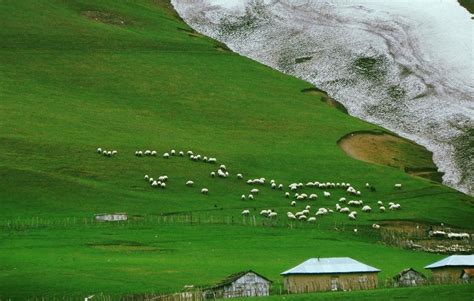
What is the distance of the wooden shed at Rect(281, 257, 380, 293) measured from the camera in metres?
64.4

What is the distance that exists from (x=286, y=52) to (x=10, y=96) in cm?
4993

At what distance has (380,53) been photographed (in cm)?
14850

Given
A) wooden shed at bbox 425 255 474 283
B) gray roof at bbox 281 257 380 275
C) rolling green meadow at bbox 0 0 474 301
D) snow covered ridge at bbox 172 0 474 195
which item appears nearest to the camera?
gray roof at bbox 281 257 380 275

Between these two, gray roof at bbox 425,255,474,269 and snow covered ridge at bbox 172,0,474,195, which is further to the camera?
snow covered ridge at bbox 172,0,474,195

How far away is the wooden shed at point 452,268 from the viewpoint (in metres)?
66.2

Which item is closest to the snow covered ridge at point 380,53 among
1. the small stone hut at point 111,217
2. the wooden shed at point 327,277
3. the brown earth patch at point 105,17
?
the brown earth patch at point 105,17

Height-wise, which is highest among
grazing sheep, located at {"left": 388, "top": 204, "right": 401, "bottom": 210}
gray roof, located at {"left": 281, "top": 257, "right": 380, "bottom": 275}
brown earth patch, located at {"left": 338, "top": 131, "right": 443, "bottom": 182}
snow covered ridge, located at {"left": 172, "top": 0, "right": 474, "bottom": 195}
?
snow covered ridge, located at {"left": 172, "top": 0, "right": 474, "bottom": 195}

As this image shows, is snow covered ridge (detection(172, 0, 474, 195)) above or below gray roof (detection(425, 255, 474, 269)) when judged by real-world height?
above

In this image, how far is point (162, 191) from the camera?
300 ft

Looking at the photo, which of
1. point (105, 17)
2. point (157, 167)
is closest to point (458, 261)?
point (157, 167)

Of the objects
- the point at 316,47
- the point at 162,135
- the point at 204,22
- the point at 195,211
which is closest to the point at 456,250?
the point at 195,211

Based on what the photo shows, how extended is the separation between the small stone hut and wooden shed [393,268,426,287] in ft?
78.2

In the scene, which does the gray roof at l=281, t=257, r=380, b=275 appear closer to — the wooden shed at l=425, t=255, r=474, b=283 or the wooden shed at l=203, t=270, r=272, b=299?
the wooden shed at l=203, t=270, r=272, b=299

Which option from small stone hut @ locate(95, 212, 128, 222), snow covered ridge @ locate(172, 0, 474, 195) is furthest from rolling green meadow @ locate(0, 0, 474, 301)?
snow covered ridge @ locate(172, 0, 474, 195)
